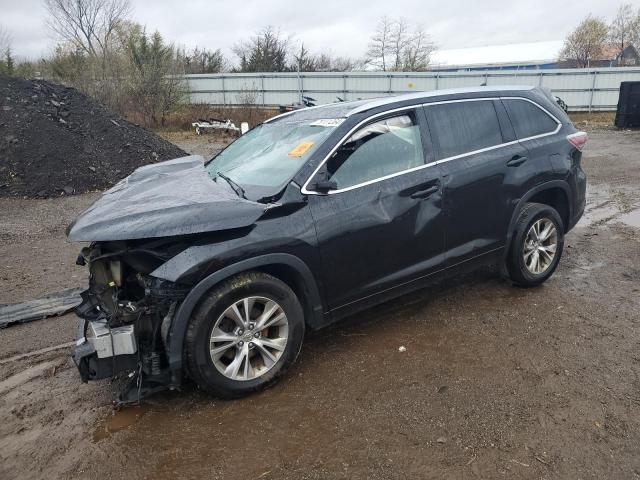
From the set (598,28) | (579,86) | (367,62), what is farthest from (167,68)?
(598,28)

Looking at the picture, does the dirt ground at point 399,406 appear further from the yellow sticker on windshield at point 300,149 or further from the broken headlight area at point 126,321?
the yellow sticker on windshield at point 300,149

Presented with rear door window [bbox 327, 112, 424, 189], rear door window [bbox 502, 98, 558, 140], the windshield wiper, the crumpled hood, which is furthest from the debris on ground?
rear door window [bbox 502, 98, 558, 140]

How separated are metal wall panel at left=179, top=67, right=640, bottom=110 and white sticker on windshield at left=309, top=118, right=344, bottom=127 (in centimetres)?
2197

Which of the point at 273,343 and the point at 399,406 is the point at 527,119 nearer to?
the point at 399,406

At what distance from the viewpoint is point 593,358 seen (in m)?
3.50

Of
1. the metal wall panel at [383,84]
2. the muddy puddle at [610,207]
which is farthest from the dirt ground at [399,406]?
the metal wall panel at [383,84]

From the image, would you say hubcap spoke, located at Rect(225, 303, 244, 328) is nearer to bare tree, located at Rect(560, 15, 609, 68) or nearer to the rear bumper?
the rear bumper

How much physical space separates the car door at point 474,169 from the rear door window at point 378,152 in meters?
0.23

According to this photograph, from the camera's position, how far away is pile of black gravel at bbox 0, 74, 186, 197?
34.2 feet

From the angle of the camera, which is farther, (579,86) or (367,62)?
(367,62)

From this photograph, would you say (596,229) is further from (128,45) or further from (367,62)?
(367,62)

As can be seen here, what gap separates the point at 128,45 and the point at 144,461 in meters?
26.7

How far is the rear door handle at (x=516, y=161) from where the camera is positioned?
14.1 ft

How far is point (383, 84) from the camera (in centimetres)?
2727
